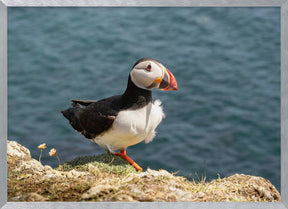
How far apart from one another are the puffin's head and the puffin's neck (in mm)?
95

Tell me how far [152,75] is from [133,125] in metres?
0.62

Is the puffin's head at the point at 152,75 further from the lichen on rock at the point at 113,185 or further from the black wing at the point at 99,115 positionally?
the lichen on rock at the point at 113,185

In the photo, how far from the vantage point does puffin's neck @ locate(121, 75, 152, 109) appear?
192 inches

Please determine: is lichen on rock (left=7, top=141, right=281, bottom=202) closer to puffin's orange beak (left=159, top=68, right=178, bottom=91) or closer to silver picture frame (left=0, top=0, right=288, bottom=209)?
silver picture frame (left=0, top=0, right=288, bottom=209)

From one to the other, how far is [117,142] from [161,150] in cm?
227

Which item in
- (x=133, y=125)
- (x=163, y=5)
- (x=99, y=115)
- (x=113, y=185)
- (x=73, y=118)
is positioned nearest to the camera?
(x=113, y=185)

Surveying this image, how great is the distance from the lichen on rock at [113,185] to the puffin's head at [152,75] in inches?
39.0

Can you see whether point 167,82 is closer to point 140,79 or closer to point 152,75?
point 152,75

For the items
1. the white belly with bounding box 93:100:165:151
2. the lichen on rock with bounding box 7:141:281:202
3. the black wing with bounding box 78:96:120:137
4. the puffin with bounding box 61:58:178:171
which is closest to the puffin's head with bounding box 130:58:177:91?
the puffin with bounding box 61:58:178:171

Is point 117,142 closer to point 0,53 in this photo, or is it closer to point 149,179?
point 149,179

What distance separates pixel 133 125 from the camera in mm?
4852

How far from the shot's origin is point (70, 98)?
6074mm

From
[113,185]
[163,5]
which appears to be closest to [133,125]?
[113,185]

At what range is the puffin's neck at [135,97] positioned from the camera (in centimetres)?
487
